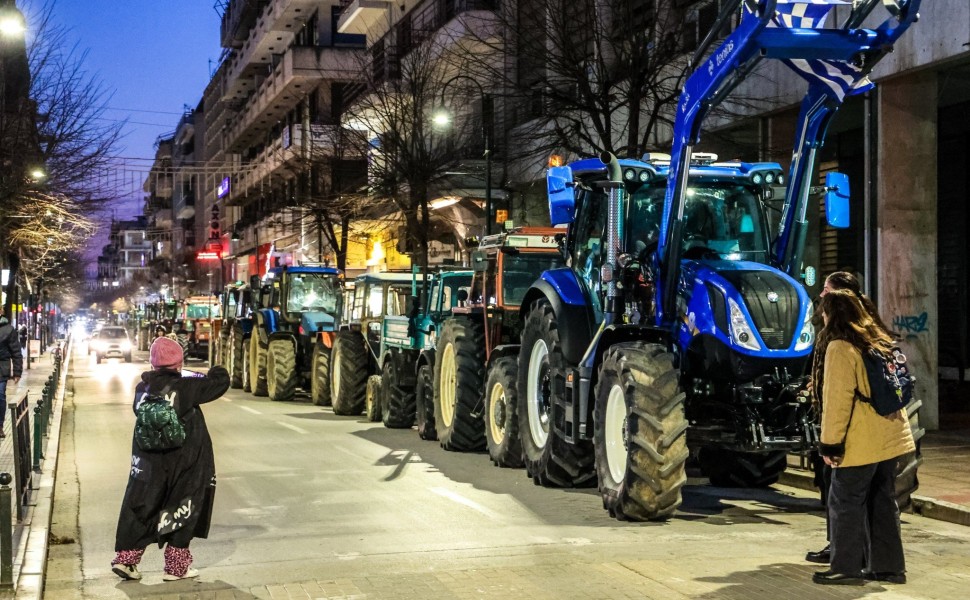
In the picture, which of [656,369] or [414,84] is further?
[414,84]

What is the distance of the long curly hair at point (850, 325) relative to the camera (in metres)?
8.57

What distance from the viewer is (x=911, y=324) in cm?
1828

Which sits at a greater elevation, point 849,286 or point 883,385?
point 849,286

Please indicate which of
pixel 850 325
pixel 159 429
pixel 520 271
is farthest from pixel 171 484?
pixel 520 271

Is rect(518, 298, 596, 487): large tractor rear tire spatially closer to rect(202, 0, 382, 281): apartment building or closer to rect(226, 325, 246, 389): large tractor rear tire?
rect(226, 325, 246, 389): large tractor rear tire

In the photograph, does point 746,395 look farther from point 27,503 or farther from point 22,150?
point 22,150

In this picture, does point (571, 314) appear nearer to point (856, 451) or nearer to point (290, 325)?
point (856, 451)

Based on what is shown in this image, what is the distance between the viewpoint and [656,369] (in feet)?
36.9

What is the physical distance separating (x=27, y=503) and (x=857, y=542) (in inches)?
301

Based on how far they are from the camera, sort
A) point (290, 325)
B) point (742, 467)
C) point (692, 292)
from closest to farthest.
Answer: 1. point (692, 292)
2. point (742, 467)
3. point (290, 325)

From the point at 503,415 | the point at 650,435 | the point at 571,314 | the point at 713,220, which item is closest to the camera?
the point at 650,435

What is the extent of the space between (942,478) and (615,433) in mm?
3973

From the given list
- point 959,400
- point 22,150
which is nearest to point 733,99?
point 959,400

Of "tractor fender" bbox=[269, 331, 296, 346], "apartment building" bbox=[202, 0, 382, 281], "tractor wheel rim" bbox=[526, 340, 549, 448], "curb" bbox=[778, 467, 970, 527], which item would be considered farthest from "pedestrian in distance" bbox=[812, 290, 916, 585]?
"apartment building" bbox=[202, 0, 382, 281]
